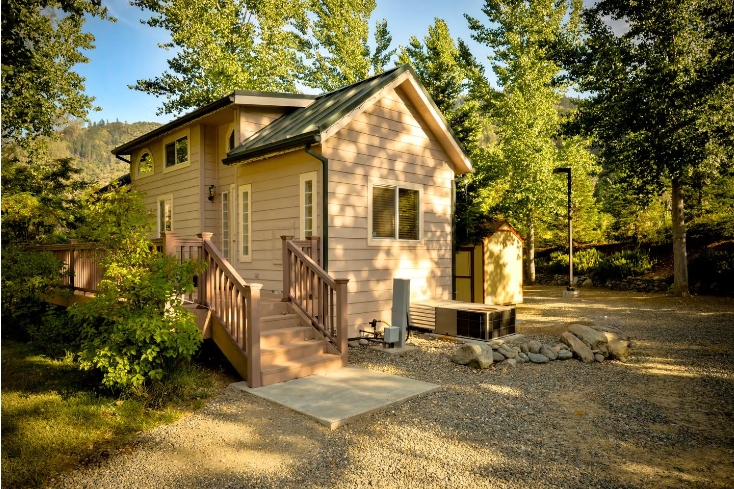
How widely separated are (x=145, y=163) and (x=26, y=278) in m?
7.19

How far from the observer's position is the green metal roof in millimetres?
8320

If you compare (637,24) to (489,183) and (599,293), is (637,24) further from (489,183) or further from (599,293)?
(599,293)

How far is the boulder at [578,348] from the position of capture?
7.61 metres

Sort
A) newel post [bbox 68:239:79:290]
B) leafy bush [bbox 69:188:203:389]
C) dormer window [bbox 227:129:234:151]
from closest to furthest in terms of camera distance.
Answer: leafy bush [bbox 69:188:203:389] → newel post [bbox 68:239:79:290] → dormer window [bbox 227:129:234:151]

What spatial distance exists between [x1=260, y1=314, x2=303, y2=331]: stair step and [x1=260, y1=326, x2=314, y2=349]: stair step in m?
0.15

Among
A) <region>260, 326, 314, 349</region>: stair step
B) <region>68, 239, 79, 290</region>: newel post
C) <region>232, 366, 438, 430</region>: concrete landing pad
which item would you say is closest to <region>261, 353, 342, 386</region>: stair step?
<region>232, 366, 438, 430</region>: concrete landing pad

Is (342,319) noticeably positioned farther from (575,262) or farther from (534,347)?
(575,262)

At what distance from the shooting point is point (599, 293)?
18938 mm

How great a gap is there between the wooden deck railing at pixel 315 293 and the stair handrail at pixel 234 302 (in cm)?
123

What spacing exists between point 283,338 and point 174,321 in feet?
5.90

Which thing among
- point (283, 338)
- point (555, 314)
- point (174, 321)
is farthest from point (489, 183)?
point (174, 321)

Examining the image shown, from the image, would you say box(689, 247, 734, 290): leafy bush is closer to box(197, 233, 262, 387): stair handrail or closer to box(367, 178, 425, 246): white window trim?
box(367, 178, 425, 246): white window trim

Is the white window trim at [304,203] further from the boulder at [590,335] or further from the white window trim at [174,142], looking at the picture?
Result: the boulder at [590,335]

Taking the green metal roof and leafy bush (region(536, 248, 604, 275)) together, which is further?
leafy bush (region(536, 248, 604, 275))
